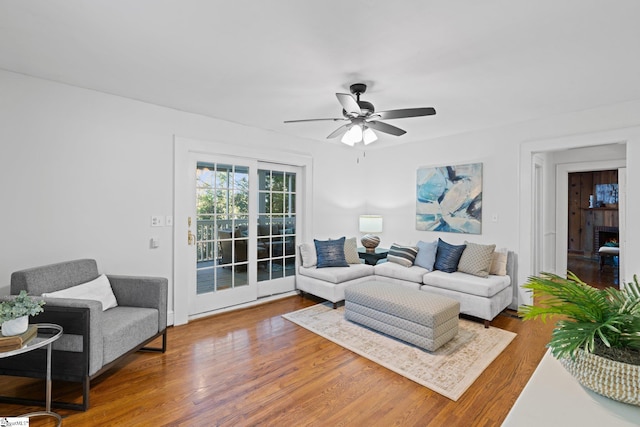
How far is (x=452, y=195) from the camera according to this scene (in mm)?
4574

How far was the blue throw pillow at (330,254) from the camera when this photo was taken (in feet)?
14.6

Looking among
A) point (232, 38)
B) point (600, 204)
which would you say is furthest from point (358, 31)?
point (600, 204)

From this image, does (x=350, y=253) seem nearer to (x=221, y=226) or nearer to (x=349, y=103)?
(x=221, y=226)

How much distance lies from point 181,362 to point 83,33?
261 cm

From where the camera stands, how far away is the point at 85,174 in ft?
9.71

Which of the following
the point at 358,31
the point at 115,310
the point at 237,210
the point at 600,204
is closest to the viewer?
the point at 358,31

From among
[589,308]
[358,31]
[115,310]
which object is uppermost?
[358,31]

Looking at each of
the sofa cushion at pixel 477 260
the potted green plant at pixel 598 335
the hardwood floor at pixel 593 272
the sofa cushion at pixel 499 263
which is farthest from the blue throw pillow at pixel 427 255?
the potted green plant at pixel 598 335

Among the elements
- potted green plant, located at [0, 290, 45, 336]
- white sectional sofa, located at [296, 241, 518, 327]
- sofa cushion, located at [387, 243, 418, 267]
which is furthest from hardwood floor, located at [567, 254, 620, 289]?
potted green plant, located at [0, 290, 45, 336]

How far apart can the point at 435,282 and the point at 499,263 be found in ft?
2.81

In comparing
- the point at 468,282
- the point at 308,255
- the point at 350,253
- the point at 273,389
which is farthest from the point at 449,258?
the point at 273,389

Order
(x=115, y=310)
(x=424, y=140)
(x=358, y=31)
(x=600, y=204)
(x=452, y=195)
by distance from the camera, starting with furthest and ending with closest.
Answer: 1. (x=600, y=204)
2. (x=424, y=140)
3. (x=452, y=195)
4. (x=115, y=310)
5. (x=358, y=31)

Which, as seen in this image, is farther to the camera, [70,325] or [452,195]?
[452,195]

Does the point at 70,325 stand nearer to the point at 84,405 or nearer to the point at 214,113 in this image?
the point at 84,405
